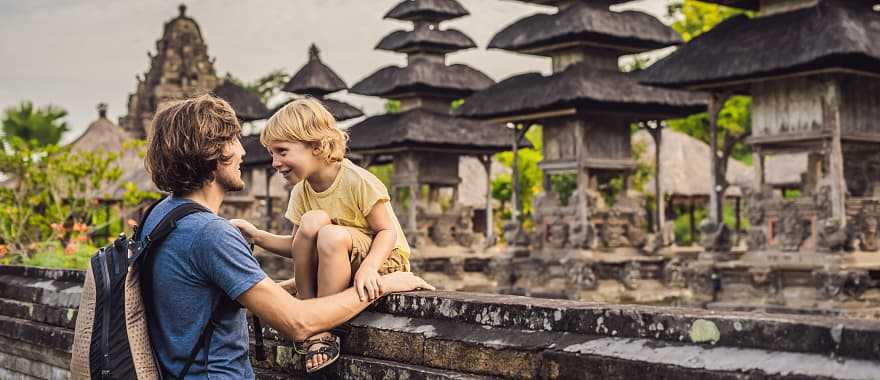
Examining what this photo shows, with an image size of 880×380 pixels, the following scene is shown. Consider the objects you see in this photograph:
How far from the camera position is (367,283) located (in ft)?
13.1

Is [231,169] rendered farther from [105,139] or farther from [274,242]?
[105,139]

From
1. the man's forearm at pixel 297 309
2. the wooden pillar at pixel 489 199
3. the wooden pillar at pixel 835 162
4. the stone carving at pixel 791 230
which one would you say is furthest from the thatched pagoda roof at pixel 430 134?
the man's forearm at pixel 297 309

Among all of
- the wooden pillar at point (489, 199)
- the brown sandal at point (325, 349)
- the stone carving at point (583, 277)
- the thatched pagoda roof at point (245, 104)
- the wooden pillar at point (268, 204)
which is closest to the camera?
the brown sandal at point (325, 349)

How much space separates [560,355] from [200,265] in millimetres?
1110

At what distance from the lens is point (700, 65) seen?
56.9 feet

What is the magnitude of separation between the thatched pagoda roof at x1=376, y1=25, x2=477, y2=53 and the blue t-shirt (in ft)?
82.0

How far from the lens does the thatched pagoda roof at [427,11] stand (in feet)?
92.4

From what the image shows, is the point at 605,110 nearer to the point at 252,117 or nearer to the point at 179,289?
the point at 252,117

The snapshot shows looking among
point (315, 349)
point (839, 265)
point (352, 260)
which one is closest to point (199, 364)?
point (315, 349)

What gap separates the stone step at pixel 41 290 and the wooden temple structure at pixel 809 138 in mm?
11474

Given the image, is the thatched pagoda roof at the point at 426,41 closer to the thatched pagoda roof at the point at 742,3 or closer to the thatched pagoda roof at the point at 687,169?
the thatched pagoda roof at the point at 687,169

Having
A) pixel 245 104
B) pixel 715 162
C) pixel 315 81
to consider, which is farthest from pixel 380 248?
pixel 245 104

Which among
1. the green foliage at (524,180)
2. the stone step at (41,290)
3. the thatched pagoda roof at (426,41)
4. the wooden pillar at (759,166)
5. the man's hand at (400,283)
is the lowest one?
the stone step at (41,290)

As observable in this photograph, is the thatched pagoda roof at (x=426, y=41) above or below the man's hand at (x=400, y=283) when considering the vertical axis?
above
